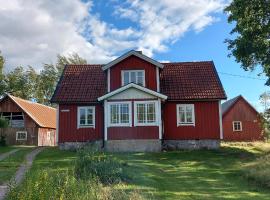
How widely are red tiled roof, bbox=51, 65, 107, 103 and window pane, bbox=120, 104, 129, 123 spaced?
8.78ft

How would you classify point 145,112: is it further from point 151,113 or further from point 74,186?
point 74,186

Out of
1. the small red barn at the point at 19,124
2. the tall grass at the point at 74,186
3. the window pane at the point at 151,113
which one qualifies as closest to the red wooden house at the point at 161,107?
the window pane at the point at 151,113

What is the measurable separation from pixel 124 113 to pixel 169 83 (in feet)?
16.8

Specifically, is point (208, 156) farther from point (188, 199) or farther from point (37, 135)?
point (37, 135)

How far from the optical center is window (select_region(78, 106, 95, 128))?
2853 cm

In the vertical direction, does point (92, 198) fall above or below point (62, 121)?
below

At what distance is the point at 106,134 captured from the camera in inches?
1046

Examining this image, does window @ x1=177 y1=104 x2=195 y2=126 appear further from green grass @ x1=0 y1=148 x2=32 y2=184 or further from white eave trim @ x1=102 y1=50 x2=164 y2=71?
green grass @ x1=0 y1=148 x2=32 y2=184

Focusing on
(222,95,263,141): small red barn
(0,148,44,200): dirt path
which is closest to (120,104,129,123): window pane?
(0,148,44,200): dirt path

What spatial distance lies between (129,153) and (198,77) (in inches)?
356

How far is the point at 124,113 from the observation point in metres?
26.7

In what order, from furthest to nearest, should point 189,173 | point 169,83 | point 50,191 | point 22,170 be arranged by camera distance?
1. point 169,83
2. point 22,170
3. point 189,173
4. point 50,191

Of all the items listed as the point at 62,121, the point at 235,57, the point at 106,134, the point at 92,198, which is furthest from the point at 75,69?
the point at 92,198

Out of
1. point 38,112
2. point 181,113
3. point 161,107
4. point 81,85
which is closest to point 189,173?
point 161,107
